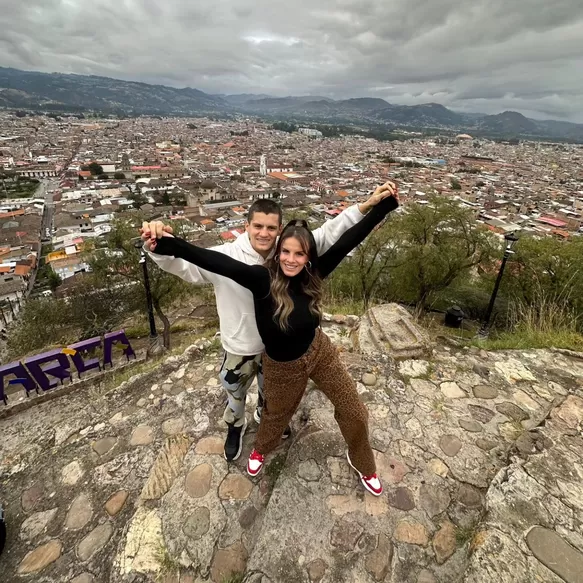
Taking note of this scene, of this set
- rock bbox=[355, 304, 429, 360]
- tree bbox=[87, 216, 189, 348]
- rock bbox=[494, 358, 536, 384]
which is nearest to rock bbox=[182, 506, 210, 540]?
rock bbox=[355, 304, 429, 360]

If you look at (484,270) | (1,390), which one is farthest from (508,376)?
(484,270)

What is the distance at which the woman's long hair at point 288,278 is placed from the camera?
1540 mm

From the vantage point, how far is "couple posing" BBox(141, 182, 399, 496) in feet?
5.02

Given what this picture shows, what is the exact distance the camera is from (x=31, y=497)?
90.5 inches

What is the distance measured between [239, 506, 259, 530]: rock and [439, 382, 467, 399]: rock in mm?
1845

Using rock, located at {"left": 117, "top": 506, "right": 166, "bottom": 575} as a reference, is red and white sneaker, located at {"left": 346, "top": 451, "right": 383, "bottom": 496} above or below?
above

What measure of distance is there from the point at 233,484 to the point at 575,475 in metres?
2.07

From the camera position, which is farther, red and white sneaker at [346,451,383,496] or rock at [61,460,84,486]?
rock at [61,460,84,486]

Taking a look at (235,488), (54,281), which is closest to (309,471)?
(235,488)

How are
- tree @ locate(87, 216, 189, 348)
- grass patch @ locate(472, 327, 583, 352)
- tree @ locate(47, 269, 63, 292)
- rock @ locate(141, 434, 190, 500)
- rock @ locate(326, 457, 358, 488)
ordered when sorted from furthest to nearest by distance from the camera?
tree @ locate(47, 269, 63, 292)
tree @ locate(87, 216, 189, 348)
grass patch @ locate(472, 327, 583, 352)
rock @ locate(141, 434, 190, 500)
rock @ locate(326, 457, 358, 488)

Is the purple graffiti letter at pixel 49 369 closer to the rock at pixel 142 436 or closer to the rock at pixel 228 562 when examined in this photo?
the rock at pixel 142 436

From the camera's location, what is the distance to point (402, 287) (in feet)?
33.4

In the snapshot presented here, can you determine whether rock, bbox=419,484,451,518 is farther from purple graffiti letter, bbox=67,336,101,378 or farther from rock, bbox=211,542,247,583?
purple graffiti letter, bbox=67,336,101,378

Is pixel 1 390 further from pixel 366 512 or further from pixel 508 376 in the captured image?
pixel 508 376
